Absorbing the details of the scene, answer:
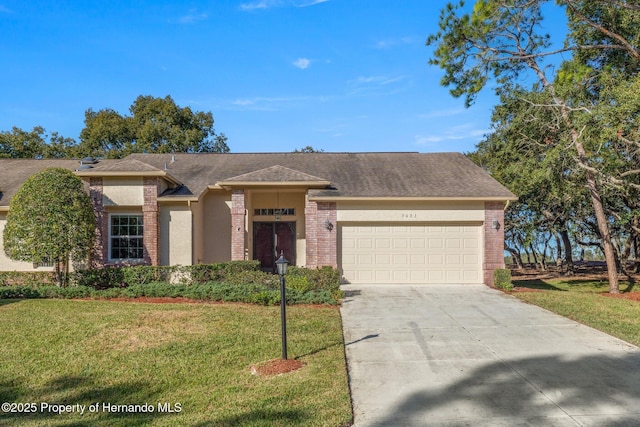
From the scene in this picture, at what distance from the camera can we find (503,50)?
15242mm

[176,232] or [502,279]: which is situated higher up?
[176,232]

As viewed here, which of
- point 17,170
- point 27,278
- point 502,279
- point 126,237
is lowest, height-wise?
point 502,279

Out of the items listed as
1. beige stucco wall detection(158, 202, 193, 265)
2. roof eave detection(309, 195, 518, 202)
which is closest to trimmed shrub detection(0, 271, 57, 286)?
beige stucco wall detection(158, 202, 193, 265)

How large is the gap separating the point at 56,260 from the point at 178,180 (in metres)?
5.01

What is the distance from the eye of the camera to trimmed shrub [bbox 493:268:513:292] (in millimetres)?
13363

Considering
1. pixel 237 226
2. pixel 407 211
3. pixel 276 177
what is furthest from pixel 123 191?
pixel 407 211

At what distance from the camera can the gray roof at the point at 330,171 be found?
14852 millimetres

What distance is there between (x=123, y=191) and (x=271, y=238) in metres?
5.63

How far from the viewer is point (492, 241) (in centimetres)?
1460

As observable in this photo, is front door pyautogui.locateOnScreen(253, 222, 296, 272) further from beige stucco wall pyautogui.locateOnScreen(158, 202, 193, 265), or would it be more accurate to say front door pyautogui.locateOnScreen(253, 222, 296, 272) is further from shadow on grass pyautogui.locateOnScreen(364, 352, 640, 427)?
shadow on grass pyautogui.locateOnScreen(364, 352, 640, 427)

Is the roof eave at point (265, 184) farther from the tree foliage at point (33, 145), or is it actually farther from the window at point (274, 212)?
the tree foliage at point (33, 145)

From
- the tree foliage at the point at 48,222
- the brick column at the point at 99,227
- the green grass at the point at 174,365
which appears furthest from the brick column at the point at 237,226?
the green grass at the point at 174,365

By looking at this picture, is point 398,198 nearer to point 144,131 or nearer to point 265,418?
point 265,418

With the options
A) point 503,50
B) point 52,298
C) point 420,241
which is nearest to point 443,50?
point 503,50
